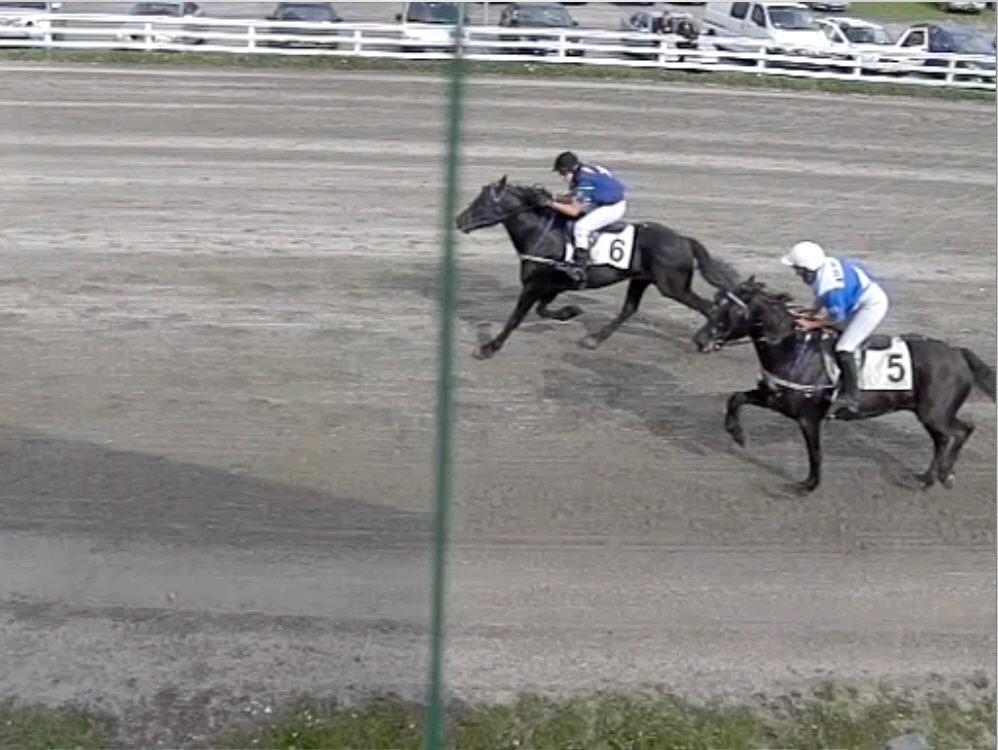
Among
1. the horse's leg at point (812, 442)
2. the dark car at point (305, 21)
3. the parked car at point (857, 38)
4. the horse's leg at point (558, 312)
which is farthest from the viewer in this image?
the dark car at point (305, 21)

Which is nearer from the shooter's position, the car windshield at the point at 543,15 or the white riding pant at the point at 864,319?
the white riding pant at the point at 864,319

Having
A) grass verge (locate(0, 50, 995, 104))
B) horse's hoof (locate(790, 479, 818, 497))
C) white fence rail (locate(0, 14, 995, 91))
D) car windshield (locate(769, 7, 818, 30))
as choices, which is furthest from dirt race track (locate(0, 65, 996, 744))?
car windshield (locate(769, 7, 818, 30))

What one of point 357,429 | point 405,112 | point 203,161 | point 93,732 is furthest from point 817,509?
point 405,112

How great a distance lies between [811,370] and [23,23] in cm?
2013

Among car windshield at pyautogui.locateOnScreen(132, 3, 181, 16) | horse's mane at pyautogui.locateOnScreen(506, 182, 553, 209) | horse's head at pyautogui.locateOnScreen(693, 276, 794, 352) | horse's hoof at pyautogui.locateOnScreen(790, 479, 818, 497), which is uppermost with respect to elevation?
car windshield at pyautogui.locateOnScreen(132, 3, 181, 16)

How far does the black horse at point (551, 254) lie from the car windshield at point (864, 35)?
662 inches

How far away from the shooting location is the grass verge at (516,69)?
80.9ft

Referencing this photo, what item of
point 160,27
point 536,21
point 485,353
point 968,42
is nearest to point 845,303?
point 485,353

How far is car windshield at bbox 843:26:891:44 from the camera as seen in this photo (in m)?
26.4

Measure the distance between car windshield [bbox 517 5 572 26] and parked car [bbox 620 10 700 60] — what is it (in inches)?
44.8

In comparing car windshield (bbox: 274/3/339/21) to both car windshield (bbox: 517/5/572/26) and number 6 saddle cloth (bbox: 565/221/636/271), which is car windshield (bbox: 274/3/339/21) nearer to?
car windshield (bbox: 517/5/572/26)

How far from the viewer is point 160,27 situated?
82.4ft

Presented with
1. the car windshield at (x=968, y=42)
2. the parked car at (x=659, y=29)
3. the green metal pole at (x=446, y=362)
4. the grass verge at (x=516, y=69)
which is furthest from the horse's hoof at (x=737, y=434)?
the car windshield at (x=968, y=42)

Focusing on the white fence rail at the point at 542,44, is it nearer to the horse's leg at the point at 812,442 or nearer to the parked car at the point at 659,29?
the parked car at the point at 659,29
